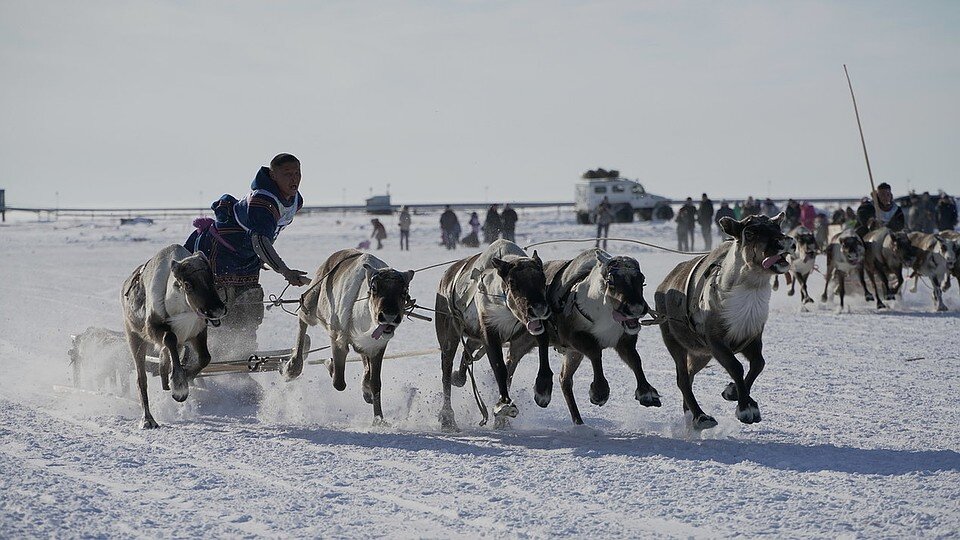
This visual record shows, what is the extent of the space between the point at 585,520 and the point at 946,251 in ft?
46.5

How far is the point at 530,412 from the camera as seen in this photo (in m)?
9.75

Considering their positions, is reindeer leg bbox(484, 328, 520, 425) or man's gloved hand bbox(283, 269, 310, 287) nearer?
reindeer leg bbox(484, 328, 520, 425)

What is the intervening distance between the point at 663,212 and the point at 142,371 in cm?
4268

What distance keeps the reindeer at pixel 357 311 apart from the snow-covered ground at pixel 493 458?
0.43m

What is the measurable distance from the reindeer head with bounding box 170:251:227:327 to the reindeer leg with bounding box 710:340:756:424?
3658mm

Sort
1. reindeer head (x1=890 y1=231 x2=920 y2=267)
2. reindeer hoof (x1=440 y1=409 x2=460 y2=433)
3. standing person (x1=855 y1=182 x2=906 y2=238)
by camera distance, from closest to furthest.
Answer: reindeer hoof (x1=440 y1=409 x2=460 y2=433) < reindeer head (x1=890 y1=231 x2=920 y2=267) < standing person (x1=855 y1=182 x2=906 y2=238)

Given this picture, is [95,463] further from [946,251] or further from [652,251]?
[652,251]

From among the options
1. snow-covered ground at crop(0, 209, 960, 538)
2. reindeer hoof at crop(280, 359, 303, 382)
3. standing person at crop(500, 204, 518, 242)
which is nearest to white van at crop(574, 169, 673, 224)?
standing person at crop(500, 204, 518, 242)

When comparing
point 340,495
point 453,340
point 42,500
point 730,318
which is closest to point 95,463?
point 42,500

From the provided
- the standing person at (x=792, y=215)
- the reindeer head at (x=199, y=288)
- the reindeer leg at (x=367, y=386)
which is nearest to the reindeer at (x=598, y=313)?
the reindeer leg at (x=367, y=386)

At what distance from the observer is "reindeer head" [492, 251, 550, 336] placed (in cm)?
782

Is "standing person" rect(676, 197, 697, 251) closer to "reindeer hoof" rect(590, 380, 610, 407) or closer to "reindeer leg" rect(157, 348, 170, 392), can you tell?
"reindeer leg" rect(157, 348, 170, 392)

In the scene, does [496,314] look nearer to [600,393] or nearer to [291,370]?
[600,393]

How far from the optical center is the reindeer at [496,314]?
7941mm
